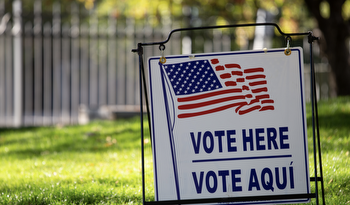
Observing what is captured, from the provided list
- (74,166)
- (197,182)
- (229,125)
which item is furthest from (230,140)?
(74,166)

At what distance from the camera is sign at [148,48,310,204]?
210cm

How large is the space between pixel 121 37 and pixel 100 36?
1.63 ft

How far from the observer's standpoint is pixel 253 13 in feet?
36.5

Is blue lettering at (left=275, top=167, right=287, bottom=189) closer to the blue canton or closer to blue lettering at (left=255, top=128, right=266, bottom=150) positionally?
blue lettering at (left=255, top=128, right=266, bottom=150)

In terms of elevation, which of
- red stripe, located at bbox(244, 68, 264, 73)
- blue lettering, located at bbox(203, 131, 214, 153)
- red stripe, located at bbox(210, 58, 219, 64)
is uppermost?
red stripe, located at bbox(210, 58, 219, 64)

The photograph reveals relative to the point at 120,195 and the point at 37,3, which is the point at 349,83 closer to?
the point at 120,195

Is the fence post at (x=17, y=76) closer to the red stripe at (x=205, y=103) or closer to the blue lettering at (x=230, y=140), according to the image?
the red stripe at (x=205, y=103)

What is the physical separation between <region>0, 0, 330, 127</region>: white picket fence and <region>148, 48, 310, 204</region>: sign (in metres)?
5.81

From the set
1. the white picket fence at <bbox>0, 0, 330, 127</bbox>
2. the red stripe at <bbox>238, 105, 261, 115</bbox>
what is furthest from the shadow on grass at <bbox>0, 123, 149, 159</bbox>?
the red stripe at <bbox>238, 105, 261, 115</bbox>

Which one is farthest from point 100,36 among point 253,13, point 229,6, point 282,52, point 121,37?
point 282,52

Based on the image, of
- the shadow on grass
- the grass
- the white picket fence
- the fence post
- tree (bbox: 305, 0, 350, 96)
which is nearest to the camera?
A: the grass

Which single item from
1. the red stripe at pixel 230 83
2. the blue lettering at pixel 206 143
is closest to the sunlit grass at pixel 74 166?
the blue lettering at pixel 206 143

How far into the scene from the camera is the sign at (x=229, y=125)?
210cm

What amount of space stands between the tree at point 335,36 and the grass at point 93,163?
1.52 meters
